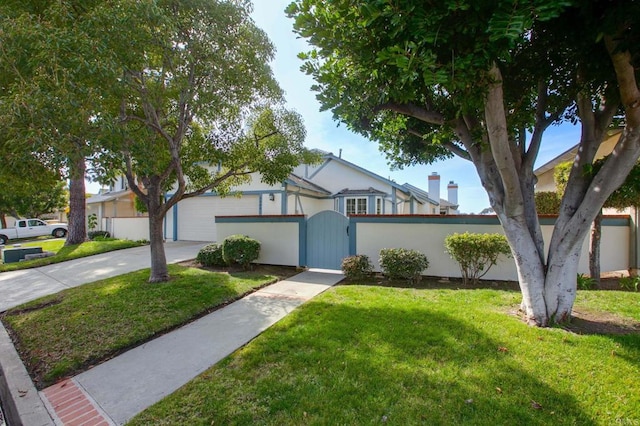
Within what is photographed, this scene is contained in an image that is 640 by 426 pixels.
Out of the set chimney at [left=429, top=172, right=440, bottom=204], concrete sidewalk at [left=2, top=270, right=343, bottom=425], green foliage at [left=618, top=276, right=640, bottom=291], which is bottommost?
concrete sidewalk at [left=2, top=270, right=343, bottom=425]

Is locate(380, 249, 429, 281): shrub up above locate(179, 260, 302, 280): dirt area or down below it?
above

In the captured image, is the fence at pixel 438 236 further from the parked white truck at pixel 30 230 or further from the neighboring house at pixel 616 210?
the parked white truck at pixel 30 230

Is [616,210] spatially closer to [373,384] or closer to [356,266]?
[356,266]

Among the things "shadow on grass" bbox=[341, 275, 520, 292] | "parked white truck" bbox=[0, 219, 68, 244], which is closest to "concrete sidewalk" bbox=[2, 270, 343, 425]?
"shadow on grass" bbox=[341, 275, 520, 292]

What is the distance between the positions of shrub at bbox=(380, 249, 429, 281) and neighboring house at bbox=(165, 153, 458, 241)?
25.2 feet

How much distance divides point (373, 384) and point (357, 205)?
1372cm

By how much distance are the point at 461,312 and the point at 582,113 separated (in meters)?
3.51

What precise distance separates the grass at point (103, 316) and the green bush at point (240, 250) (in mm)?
1109

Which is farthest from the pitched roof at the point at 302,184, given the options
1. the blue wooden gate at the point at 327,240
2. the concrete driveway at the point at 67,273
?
the concrete driveway at the point at 67,273

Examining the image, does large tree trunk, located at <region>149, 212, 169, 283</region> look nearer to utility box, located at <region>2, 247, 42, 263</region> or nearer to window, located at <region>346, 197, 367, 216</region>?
utility box, located at <region>2, 247, 42, 263</region>

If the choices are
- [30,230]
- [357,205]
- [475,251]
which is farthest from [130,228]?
[475,251]

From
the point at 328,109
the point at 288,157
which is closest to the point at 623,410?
the point at 328,109

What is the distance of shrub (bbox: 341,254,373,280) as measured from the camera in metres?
7.73

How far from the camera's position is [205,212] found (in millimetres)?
16547
